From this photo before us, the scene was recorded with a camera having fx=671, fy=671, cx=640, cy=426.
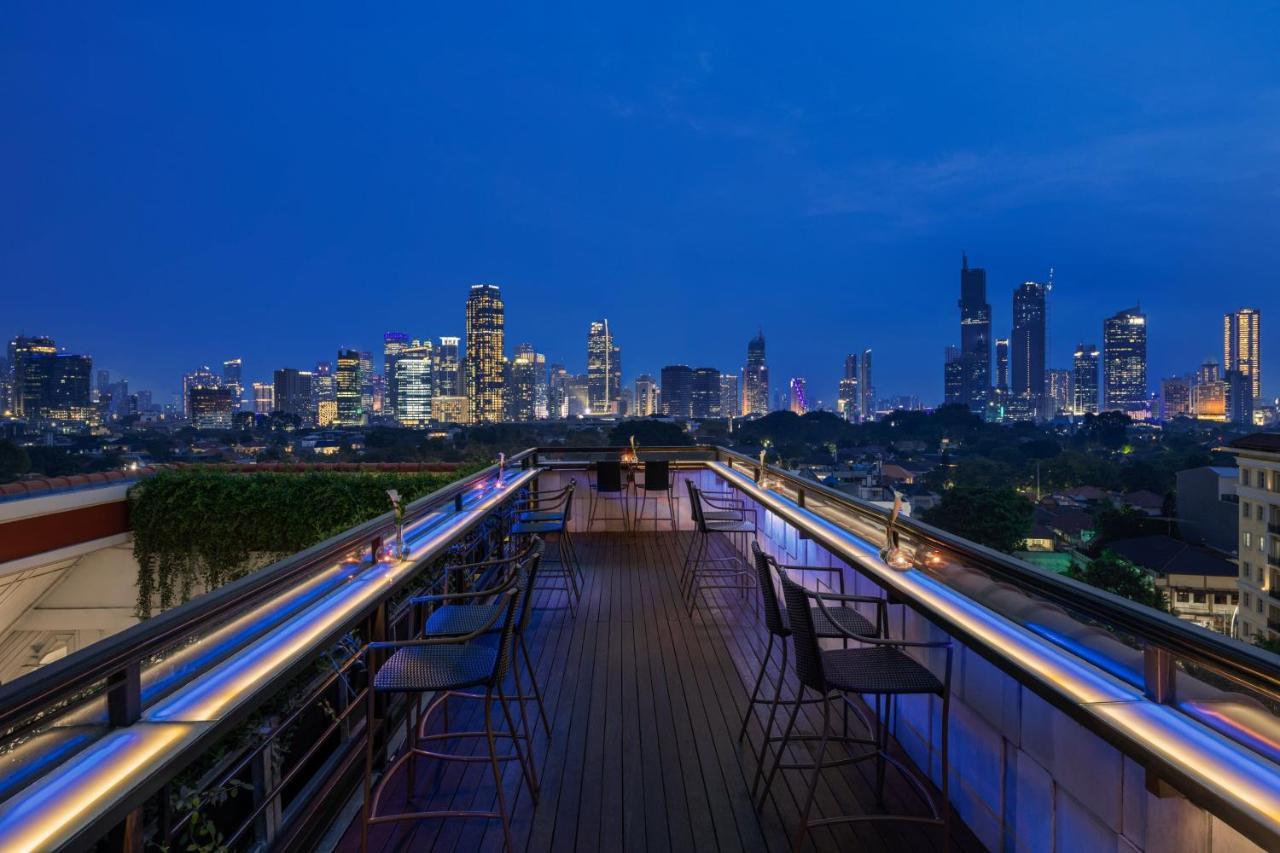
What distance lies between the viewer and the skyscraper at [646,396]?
40.2 m

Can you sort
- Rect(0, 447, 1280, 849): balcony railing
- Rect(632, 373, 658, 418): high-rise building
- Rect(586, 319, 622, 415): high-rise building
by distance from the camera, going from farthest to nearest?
Rect(586, 319, 622, 415): high-rise building
Rect(632, 373, 658, 418): high-rise building
Rect(0, 447, 1280, 849): balcony railing

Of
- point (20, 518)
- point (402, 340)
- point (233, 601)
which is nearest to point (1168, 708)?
point (233, 601)

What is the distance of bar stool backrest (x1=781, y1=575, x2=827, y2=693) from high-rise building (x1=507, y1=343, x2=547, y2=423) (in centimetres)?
4335

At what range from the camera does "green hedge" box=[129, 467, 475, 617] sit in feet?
32.6

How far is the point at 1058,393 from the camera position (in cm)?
6700

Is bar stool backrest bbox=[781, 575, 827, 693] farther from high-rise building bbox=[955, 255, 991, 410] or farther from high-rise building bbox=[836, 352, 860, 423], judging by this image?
high-rise building bbox=[955, 255, 991, 410]

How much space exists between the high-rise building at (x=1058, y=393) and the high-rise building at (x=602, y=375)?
127 feet

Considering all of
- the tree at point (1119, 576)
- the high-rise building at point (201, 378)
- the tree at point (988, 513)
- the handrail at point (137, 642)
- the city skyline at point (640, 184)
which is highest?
the city skyline at point (640, 184)

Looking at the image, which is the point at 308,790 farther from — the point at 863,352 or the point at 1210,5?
the point at 863,352

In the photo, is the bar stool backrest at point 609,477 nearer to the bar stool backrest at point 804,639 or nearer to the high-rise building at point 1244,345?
the bar stool backrest at point 804,639

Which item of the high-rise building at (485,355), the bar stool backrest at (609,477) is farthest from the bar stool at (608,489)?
the high-rise building at (485,355)

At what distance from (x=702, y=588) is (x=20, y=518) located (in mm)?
9043

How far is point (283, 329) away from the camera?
280 feet

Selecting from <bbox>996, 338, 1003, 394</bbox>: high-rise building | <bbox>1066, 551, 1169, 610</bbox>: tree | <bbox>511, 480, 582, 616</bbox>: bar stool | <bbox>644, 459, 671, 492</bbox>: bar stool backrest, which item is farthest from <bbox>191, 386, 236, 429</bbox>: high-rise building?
<bbox>996, 338, 1003, 394</bbox>: high-rise building
